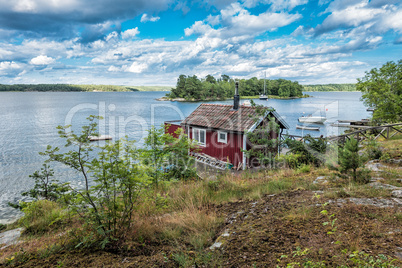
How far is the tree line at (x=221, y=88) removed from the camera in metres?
134

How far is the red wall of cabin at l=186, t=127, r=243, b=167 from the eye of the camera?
1812 cm

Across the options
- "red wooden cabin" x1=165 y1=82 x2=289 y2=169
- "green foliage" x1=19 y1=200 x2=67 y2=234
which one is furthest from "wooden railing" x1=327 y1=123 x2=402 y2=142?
"green foliage" x1=19 y1=200 x2=67 y2=234

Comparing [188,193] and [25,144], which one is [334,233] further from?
[25,144]

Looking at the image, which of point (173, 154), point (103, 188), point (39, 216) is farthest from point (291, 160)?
point (39, 216)

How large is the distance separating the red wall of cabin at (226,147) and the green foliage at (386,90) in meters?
20.5

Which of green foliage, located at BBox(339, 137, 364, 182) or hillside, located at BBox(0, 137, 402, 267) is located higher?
green foliage, located at BBox(339, 137, 364, 182)

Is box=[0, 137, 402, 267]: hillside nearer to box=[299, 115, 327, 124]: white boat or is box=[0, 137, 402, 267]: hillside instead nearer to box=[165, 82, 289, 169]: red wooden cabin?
box=[165, 82, 289, 169]: red wooden cabin

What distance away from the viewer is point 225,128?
18.0 metres

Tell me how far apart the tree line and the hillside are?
128 meters

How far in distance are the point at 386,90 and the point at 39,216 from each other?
112 feet

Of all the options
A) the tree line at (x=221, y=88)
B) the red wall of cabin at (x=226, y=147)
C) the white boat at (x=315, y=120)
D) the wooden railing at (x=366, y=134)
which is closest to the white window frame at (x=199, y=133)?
the red wall of cabin at (x=226, y=147)

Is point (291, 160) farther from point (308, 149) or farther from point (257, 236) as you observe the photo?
point (257, 236)

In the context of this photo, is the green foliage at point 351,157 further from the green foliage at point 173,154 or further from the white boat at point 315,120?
the white boat at point 315,120

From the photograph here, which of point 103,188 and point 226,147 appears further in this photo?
point 226,147
